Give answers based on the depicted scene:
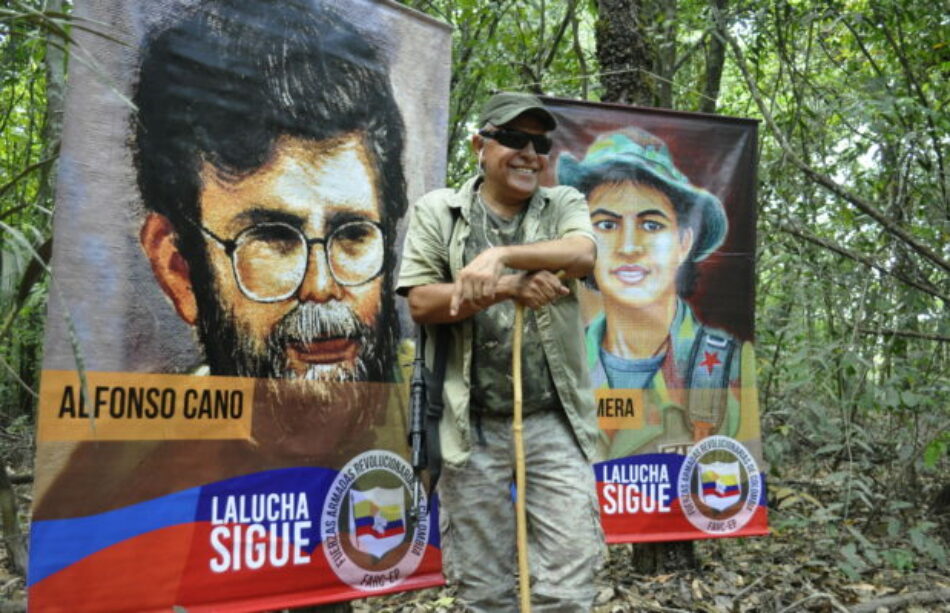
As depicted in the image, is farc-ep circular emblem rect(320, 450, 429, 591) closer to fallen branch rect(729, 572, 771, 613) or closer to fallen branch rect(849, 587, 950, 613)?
fallen branch rect(729, 572, 771, 613)

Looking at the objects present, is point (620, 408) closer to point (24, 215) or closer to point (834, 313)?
point (834, 313)

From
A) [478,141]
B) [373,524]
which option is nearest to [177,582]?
[373,524]

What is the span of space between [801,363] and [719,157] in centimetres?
133

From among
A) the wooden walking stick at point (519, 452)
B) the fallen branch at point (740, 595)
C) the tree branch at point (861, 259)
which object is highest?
the tree branch at point (861, 259)

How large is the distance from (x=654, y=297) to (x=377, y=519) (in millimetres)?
1829

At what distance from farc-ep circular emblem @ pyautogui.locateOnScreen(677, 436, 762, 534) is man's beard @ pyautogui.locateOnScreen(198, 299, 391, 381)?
5.84 ft

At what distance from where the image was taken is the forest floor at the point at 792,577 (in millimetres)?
4027

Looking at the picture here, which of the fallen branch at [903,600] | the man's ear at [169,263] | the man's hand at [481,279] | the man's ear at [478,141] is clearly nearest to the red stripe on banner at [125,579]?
the man's ear at [169,263]

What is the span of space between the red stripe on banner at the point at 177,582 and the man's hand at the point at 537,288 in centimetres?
135

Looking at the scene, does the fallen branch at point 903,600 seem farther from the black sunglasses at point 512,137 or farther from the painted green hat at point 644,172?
the black sunglasses at point 512,137

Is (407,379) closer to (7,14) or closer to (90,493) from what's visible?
(90,493)

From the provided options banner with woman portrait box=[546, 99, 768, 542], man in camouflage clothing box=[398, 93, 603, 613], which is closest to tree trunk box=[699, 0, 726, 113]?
banner with woman portrait box=[546, 99, 768, 542]

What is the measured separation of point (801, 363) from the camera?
16.1 ft

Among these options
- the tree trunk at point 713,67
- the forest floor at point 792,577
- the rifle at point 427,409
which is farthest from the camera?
the tree trunk at point 713,67
